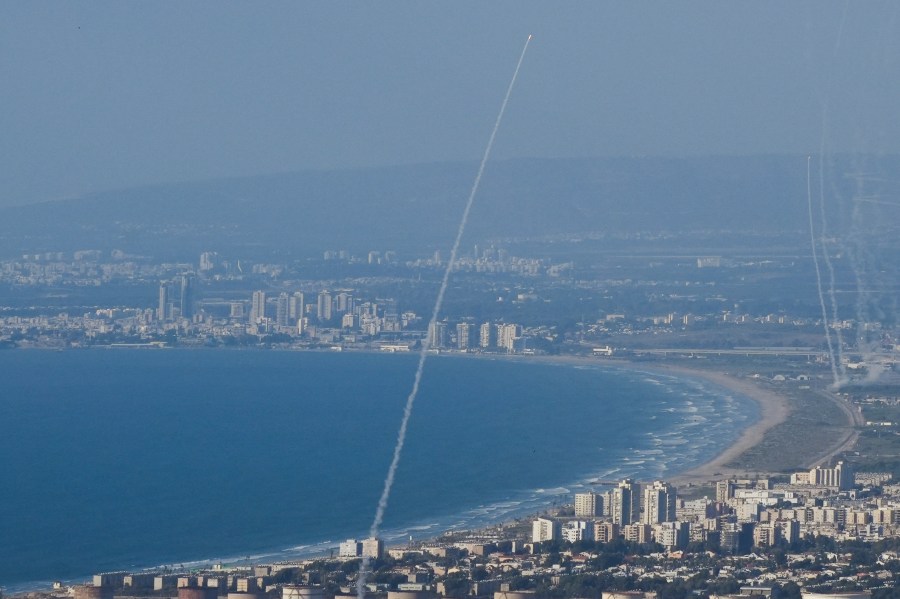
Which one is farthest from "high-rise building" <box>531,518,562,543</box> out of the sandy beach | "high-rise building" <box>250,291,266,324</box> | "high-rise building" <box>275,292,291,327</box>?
"high-rise building" <box>250,291,266,324</box>

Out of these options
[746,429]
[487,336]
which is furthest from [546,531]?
[487,336]

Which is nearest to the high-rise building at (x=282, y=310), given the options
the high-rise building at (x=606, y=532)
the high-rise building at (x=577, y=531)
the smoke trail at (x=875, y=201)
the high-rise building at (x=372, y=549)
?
the smoke trail at (x=875, y=201)

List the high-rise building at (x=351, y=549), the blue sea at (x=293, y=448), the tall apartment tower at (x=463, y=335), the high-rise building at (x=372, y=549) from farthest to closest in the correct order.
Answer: the tall apartment tower at (x=463, y=335) → the blue sea at (x=293, y=448) → the high-rise building at (x=351, y=549) → the high-rise building at (x=372, y=549)

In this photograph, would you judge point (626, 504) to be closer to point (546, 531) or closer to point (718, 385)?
point (546, 531)

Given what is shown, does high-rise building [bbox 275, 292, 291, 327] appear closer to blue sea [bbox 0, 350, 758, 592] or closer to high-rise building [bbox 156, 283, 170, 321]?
high-rise building [bbox 156, 283, 170, 321]

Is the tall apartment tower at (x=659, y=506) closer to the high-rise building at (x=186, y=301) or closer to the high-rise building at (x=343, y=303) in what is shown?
the high-rise building at (x=343, y=303)

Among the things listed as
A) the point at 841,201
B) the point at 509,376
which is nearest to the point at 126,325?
the point at 509,376
